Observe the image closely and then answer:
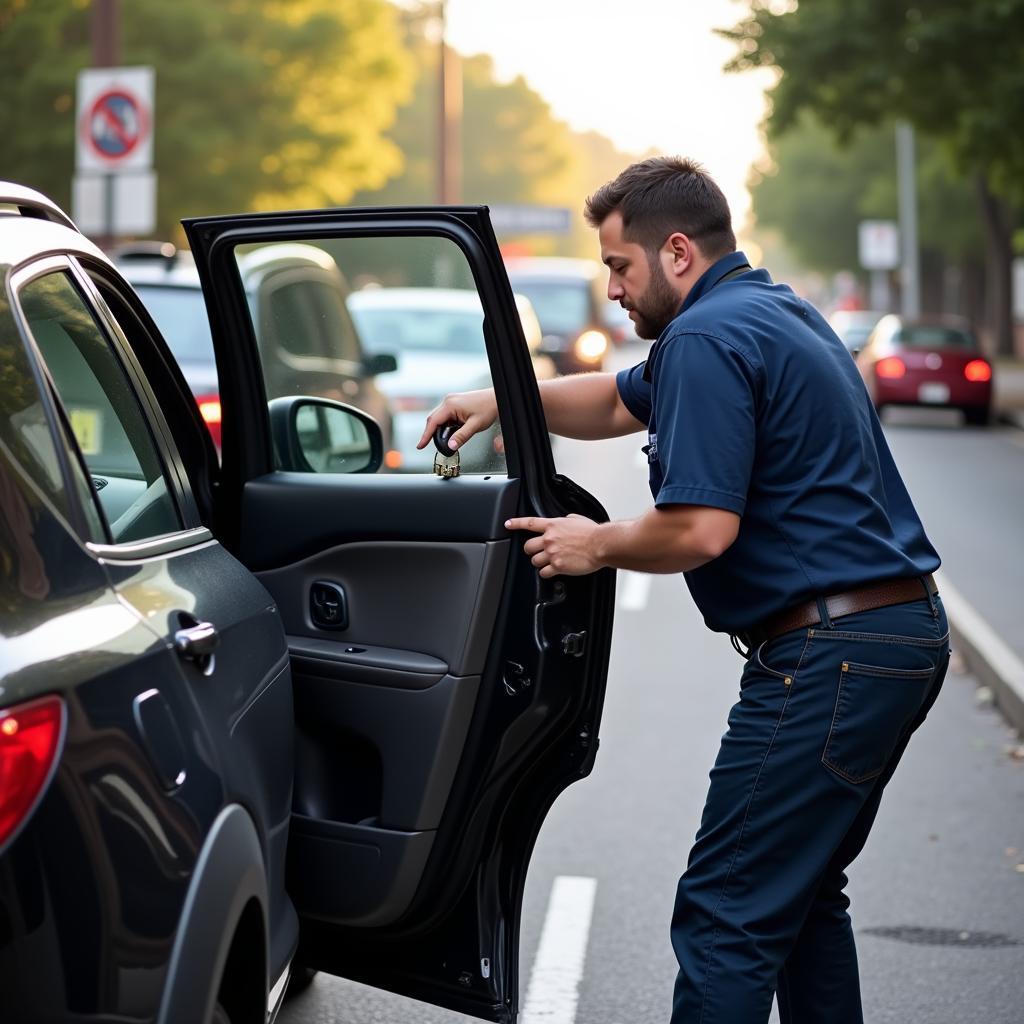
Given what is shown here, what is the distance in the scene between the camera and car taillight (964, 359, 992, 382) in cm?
2556

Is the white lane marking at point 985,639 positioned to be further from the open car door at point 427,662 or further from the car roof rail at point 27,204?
the car roof rail at point 27,204

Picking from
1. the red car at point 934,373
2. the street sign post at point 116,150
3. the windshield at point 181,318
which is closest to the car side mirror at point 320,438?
the windshield at point 181,318

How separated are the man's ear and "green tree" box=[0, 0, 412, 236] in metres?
26.9

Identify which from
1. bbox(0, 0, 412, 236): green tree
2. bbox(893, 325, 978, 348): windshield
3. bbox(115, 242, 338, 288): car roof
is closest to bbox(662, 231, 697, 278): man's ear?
bbox(115, 242, 338, 288): car roof

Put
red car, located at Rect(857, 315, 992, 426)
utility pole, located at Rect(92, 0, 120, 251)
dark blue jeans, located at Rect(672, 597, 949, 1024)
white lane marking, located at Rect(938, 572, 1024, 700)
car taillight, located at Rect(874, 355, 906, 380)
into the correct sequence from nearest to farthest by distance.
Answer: dark blue jeans, located at Rect(672, 597, 949, 1024)
white lane marking, located at Rect(938, 572, 1024, 700)
utility pole, located at Rect(92, 0, 120, 251)
red car, located at Rect(857, 315, 992, 426)
car taillight, located at Rect(874, 355, 906, 380)

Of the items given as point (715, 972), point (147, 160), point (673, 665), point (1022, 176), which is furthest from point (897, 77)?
point (715, 972)

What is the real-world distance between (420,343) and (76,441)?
1237cm

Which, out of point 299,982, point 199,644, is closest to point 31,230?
point 199,644

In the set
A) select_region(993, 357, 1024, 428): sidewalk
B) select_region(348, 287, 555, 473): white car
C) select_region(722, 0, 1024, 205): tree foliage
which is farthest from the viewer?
select_region(993, 357, 1024, 428): sidewalk

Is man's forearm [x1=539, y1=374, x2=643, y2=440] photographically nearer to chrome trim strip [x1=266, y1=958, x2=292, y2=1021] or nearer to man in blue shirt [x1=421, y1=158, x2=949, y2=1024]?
man in blue shirt [x1=421, y1=158, x2=949, y2=1024]

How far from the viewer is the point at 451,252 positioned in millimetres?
3545

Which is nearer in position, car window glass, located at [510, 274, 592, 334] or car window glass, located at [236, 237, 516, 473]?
car window glass, located at [236, 237, 516, 473]

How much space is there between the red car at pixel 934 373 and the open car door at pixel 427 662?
22451 mm

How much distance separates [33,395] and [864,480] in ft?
4.75
